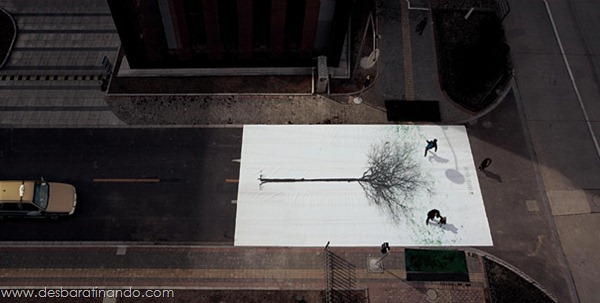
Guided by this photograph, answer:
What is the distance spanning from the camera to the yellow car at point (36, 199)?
25.1m

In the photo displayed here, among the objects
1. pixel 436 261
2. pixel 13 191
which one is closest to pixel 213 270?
pixel 13 191

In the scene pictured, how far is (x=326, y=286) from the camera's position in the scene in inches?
980

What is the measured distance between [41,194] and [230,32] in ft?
53.3

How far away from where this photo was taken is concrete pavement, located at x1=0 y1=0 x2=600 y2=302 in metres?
26.9

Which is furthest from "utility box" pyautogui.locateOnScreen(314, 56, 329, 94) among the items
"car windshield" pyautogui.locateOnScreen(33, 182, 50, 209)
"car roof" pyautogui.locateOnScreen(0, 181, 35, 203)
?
"car roof" pyautogui.locateOnScreen(0, 181, 35, 203)

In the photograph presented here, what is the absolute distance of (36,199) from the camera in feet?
83.5

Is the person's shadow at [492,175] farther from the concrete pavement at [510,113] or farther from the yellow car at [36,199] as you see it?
the yellow car at [36,199]

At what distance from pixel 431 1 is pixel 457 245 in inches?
837

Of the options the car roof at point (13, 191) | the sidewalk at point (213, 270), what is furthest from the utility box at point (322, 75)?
the car roof at point (13, 191)

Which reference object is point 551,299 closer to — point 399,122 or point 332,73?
point 399,122

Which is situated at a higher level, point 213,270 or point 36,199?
point 36,199

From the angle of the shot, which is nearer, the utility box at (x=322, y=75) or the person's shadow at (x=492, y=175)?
the person's shadow at (x=492, y=175)

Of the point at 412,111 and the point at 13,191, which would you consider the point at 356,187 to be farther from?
the point at 13,191

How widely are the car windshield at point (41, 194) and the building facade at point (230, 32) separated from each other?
423 inches
